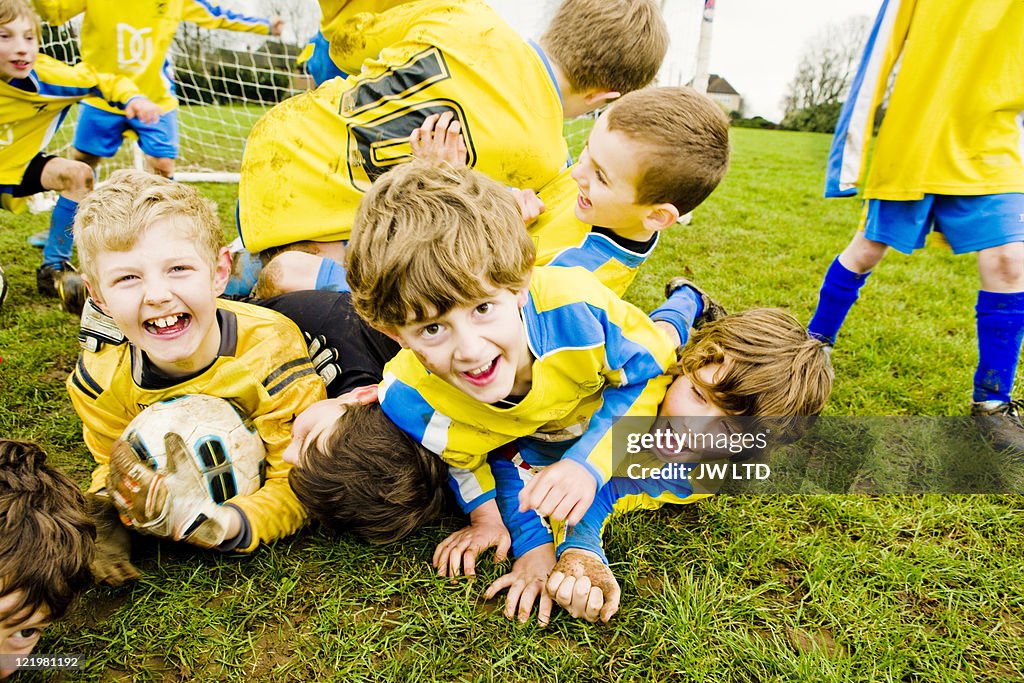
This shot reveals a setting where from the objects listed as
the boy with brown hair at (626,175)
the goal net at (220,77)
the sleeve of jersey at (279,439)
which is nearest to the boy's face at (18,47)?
the goal net at (220,77)

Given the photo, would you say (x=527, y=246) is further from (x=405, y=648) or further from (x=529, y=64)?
(x=529, y=64)

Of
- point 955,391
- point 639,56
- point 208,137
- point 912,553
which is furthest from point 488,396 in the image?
point 208,137

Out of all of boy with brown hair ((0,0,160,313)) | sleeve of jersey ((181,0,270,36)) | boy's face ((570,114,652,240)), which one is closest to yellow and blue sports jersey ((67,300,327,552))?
boy's face ((570,114,652,240))

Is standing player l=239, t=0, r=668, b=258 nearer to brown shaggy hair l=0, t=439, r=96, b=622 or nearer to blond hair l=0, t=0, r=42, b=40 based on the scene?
brown shaggy hair l=0, t=439, r=96, b=622

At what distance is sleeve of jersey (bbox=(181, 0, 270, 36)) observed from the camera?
16.5 feet

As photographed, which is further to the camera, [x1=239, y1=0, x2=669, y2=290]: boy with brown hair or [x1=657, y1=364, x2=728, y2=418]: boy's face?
[x1=239, y1=0, x2=669, y2=290]: boy with brown hair

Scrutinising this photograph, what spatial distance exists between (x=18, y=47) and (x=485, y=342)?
3.34m

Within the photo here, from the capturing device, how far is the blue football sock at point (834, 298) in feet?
9.66

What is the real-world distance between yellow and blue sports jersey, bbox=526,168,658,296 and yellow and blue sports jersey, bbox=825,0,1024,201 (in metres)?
1.06

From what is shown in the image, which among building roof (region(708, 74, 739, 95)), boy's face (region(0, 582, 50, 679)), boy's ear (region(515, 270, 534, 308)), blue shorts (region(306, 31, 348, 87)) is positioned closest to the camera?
boy's face (region(0, 582, 50, 679))

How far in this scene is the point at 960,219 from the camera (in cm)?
257

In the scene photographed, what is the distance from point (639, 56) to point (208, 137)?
786cm

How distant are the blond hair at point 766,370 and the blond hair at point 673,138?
0.50 metres

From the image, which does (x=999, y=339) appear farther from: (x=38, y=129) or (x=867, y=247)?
(x=38, y=129)
